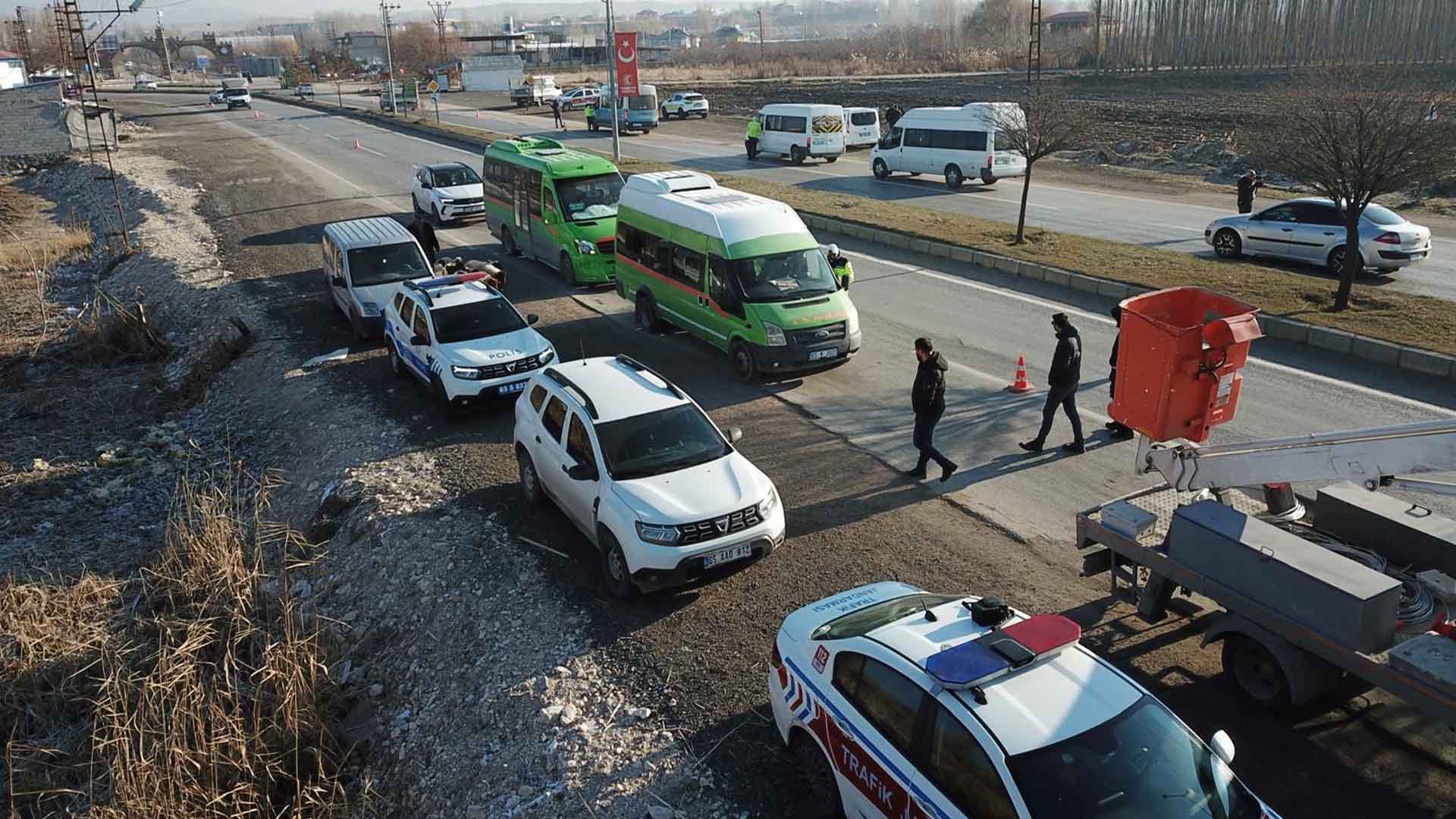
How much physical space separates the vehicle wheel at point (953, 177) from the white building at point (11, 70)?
8834 centimetres

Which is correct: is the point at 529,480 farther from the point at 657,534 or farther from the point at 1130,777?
the point at 1130,777

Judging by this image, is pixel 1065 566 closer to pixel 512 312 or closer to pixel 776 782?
pixel 776 782

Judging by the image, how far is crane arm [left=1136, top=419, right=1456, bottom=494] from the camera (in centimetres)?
582

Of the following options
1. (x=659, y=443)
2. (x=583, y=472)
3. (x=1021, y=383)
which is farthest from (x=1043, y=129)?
(x=583, y=472)

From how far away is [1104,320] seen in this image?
16625mm

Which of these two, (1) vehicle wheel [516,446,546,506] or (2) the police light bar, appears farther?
(1) vehicle wheel [516,446,546,506]

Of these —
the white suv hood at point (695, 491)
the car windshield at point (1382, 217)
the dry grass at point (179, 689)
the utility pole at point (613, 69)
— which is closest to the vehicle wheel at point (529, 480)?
the white suv hood at point (695, 491)

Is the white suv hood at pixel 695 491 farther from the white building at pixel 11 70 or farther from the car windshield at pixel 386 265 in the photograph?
the white building at pixel 11 70

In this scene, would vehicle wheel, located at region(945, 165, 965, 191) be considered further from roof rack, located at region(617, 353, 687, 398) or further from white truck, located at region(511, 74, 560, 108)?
white truck, located at region(511, 74, 560, 108)

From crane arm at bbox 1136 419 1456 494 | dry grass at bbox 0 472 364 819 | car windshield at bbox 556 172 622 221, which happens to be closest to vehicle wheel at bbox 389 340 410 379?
dry grass at bbox 0 472 364 819

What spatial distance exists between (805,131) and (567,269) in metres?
20.4

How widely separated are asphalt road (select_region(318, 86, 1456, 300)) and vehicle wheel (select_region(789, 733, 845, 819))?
→ 17436 millimetres

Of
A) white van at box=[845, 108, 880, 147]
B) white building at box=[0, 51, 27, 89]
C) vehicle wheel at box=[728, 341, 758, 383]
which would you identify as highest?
white building at box=[0, 51, 27, 89]

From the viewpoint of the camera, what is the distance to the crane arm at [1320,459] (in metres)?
5.82
